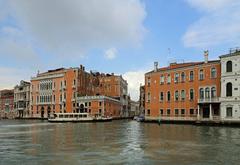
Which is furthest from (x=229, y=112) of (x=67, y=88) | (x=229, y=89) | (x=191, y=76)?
(x=67, y=88)

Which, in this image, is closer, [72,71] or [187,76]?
[187,76]

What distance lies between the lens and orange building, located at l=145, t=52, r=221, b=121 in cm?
4842

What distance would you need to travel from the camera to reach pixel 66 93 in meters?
84.0

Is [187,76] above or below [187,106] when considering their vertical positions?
above

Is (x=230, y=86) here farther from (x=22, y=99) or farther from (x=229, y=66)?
(x=22, y=99)

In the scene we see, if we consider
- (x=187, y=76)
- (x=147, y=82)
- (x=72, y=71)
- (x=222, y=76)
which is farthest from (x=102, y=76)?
(x=222, y=76)

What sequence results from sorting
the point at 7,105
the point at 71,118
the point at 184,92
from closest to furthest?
the point at 184,92
the point at 71,118
the point at 7,105

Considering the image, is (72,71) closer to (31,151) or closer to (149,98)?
(149,98)

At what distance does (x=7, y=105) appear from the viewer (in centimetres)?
10906

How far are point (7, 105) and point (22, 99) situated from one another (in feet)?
41.4

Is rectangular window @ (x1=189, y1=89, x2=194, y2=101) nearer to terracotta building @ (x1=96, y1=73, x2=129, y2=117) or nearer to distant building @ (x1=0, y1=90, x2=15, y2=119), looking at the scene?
terracotta building @ (x1=96, y1=73, x2=129, y2=117)

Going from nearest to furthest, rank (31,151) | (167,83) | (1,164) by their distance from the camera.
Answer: (1,164) → (31,151) → (167,83)

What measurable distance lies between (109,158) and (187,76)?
133 ft

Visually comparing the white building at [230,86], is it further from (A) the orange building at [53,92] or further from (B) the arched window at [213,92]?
(A) the orange building at [53,92]
